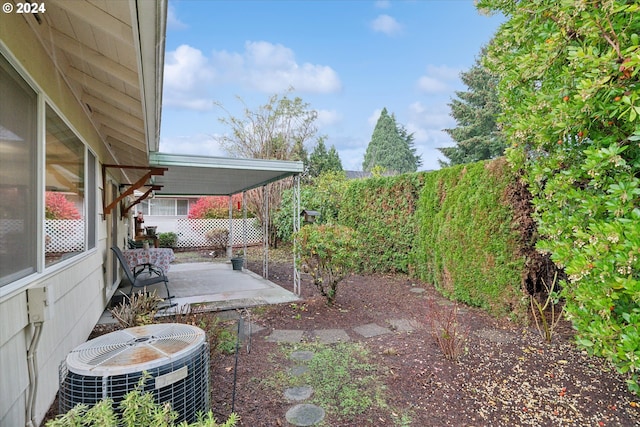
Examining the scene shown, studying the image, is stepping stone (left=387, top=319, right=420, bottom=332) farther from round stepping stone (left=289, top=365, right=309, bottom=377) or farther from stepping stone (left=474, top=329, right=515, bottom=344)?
round stepping stone (left=289, top=365, right=309, bottom=377)

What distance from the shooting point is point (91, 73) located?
9.68ft

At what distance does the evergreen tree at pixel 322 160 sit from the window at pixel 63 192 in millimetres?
19135

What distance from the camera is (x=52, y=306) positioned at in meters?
2.27

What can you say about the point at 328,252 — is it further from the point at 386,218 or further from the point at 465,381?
the point at 386,218

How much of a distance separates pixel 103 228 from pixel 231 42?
868cm

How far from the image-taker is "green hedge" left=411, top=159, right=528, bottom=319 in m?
4.68

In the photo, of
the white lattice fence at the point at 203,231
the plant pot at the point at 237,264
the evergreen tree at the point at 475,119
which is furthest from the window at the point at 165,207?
the evergreen tree at the point at 475,119

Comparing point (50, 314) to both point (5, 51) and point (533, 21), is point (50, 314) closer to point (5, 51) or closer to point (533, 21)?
point (5, 51)

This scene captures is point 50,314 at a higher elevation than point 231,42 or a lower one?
lower

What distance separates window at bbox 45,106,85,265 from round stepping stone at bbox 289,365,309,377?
221 centimetres

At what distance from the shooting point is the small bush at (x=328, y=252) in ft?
16.8

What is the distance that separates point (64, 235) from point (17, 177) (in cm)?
130

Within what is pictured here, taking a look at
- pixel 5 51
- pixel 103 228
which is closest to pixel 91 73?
pixel 5 51

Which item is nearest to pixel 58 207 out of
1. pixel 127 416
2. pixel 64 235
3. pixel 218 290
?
pixel 64 235
